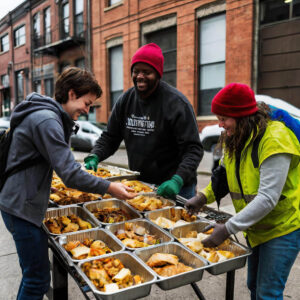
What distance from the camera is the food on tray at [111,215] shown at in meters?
2.31

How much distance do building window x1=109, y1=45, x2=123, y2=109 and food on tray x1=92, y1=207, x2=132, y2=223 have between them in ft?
48.2

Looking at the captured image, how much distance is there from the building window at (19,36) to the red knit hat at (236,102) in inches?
1033

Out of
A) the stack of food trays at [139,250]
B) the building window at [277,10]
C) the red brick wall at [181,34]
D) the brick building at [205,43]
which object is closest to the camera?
the stack of food trays at [139,250]

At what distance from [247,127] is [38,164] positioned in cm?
126

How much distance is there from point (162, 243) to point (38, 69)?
76.0 feet

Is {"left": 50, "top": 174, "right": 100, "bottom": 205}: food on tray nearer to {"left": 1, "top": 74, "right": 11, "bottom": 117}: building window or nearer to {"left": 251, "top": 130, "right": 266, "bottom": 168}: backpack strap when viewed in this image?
{"left": 251, "top": 130, "right": 266, "bottom": 168}: backpack strap

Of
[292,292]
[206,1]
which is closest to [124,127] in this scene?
[292,292]

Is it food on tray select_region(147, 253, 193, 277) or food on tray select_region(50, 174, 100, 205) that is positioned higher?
food on tray select_region(50, 174, 100, 205)

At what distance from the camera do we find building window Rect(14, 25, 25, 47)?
24.9m

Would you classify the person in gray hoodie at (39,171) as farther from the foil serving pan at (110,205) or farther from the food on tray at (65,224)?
the foil serving pan at (110,205)

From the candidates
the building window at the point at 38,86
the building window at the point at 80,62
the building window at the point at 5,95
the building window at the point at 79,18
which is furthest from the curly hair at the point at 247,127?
the building window at the point at 5,95

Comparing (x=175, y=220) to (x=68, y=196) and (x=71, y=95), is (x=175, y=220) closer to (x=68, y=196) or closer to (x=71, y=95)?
(x=68, y=196)

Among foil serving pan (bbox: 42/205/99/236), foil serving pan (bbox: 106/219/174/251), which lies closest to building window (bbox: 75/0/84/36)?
foil serving pan (bbox: 42/205/99/236)

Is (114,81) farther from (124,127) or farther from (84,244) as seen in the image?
(84,244)
